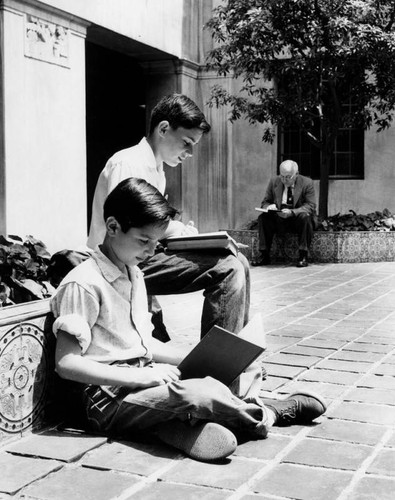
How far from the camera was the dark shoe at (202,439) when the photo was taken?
3.22 meters

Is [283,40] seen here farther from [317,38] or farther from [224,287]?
[224,287]

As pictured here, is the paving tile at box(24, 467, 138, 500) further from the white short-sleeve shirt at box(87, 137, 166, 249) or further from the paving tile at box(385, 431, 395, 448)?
the white short-sleeve shirt at box(87, 137, 166, 249)

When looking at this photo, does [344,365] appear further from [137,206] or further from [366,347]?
[137,206]

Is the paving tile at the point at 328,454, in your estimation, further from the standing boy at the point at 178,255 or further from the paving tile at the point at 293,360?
the paving tile at the point at 293,360

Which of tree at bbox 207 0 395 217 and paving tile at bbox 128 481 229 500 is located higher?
tree at bbox 207 0 395 217

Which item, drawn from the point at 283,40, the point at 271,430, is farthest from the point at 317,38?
the point at 271,430

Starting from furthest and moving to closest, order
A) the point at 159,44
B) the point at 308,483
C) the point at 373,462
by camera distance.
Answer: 1. the point at 159,44
2. the point at 373,462
3. the point at 308,483

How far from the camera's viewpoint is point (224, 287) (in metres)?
4.21

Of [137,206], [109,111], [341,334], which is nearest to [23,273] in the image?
[137,206]

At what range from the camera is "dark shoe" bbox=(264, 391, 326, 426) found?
3.73 m

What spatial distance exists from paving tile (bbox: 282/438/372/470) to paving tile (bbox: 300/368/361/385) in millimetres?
1085

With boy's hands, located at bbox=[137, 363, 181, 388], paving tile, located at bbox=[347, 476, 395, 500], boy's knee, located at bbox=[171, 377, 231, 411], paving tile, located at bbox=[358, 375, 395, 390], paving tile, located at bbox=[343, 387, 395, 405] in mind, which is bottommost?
paving tile, located at bbox=[347, 476, 395, 500]

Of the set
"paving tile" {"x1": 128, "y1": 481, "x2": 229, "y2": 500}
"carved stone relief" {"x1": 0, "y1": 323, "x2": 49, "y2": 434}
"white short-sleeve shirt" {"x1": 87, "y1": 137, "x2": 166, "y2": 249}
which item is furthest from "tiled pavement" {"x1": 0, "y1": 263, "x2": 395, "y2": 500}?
"white short-sleeve shirt" {"x1": 87, "y1": 137, "x2": 166, "y2": 249}

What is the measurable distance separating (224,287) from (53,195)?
5459mm
